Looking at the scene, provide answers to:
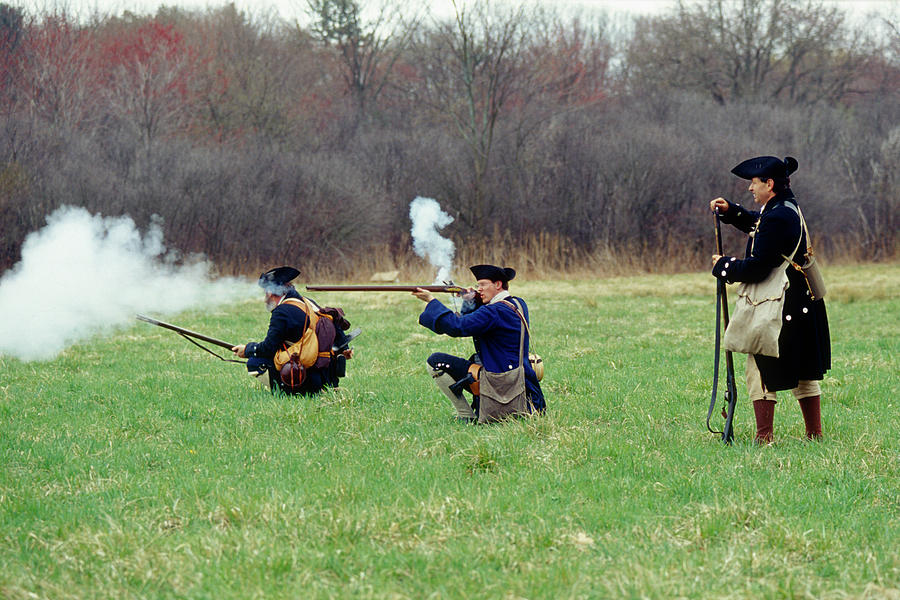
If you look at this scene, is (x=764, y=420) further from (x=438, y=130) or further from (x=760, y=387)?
(x=438, y=130)

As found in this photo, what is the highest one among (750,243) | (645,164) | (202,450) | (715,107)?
(715,107)

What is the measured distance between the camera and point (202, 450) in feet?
23.6

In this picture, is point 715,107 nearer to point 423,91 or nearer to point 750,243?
point 423,91

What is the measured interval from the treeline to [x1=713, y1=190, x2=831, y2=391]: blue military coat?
21.9 metres

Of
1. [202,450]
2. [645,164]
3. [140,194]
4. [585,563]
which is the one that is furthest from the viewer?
[645,164]

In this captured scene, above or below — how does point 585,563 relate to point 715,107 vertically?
below

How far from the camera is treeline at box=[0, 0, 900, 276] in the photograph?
30.5 meters

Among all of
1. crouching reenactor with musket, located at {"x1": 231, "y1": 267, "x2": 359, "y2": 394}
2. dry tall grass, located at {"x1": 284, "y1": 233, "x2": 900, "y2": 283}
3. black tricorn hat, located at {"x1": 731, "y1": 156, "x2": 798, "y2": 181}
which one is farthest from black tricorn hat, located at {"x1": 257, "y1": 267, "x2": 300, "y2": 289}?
dry tall grass, located at {"x1": 284, "y1": 233, "x2": 900, "y2": 283}

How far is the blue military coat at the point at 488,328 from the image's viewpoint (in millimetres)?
7926

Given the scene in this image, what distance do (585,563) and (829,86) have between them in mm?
51050

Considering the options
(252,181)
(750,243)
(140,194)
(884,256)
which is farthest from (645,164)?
(750,243)

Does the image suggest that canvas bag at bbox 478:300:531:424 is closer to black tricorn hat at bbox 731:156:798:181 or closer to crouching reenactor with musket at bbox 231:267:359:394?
crouching reenactor with musket at bbox 231:267:359:394

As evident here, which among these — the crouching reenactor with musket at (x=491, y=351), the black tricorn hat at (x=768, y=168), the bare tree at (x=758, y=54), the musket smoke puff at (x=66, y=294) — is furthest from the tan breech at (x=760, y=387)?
the bare tree at (x=758, y=54)

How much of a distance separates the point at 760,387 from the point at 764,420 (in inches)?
10.6
